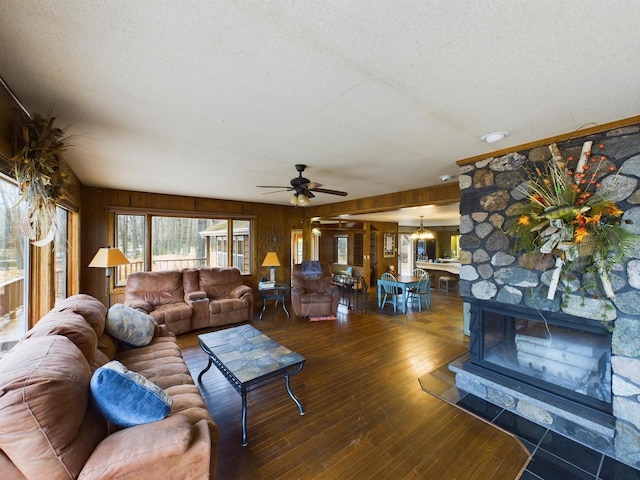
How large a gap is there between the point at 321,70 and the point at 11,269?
2.88 metres

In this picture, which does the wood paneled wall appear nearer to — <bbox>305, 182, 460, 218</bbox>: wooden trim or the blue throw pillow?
<bbox>305, 182, 460, 218</bbox>: wooden trim

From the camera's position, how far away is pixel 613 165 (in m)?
2.03

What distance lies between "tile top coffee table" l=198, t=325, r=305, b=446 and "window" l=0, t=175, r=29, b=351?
152 cm

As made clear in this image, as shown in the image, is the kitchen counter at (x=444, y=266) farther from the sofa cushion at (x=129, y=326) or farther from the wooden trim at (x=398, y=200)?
the sofa cushion at (x=129, y=326)

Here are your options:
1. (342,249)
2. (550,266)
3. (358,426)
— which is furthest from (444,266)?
(358,426)

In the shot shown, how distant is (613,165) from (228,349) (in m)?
3.66

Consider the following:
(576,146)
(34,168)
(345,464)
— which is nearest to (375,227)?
(576,146)

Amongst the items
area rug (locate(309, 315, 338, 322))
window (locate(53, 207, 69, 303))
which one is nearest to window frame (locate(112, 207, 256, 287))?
window (locate(53, 207, 69, 303))

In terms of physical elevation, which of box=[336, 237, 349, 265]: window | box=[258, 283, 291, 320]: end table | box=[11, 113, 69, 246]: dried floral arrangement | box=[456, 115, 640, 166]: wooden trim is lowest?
box=[258, 283, 291, 320]: end table

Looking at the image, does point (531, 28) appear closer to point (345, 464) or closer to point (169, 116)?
point (169, 116)

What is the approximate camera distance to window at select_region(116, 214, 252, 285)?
5.16m

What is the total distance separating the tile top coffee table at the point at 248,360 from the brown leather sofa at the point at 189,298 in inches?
67.9

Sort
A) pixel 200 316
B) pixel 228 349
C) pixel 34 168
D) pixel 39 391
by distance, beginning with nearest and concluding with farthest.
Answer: pixel 39 391 < pixel 34 168 < pixel 228 349 < pixel 200 316

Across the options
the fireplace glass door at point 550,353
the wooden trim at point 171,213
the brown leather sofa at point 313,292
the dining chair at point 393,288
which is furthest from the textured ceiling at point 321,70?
the dining chair at point 393,288
